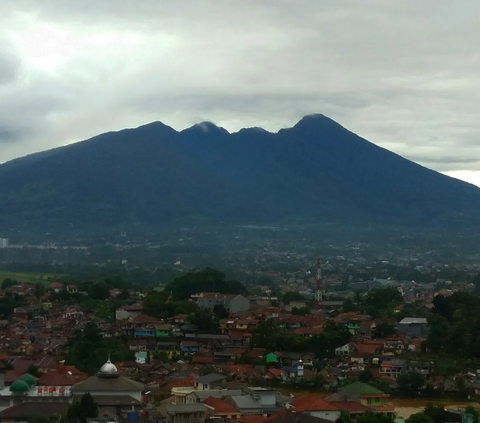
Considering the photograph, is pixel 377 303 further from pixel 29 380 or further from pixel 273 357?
pixel 29 380

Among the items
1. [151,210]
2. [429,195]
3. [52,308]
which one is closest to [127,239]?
[151,210]

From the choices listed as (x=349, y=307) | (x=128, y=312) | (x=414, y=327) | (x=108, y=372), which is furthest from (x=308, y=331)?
(x=108, y=372)

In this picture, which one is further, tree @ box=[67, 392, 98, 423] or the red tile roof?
the red tile roof

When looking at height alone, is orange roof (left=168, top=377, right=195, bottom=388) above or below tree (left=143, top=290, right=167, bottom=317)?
below

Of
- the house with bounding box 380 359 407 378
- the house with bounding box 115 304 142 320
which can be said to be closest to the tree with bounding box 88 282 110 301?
the house with bounding box 115 304 142 320

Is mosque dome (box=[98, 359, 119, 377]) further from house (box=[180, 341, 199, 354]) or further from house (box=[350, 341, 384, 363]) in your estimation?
house (box=[350, 341, 384, 363])

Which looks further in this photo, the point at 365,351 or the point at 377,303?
the point at 377,303

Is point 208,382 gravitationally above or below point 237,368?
above
